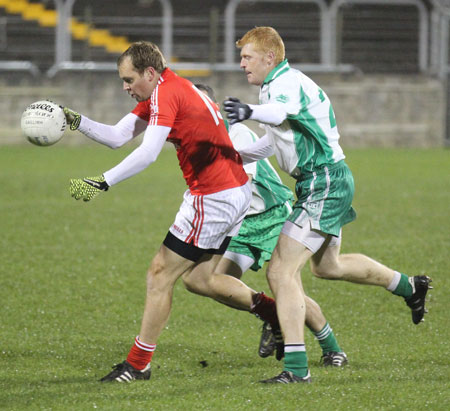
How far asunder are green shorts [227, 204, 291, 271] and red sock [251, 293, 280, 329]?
18.2 inches

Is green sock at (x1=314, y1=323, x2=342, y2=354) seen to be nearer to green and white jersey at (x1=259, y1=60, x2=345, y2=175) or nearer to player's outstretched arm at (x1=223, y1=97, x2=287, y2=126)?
green and white jersey at (x1=259, y1=60, x2=345, y2=175)

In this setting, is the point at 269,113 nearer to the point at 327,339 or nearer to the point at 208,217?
the point at 208,217

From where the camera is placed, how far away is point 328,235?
17.1ft

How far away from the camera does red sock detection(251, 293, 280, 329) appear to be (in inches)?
222

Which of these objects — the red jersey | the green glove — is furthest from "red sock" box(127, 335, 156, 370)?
the green glove

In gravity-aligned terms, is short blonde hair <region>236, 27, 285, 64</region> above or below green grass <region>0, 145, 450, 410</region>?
above

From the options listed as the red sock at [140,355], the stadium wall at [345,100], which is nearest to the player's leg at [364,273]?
the red sock at [140,355]

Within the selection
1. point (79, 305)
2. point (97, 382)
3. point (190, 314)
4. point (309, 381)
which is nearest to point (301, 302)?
point (309, 381)

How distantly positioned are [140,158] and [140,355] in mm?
1076

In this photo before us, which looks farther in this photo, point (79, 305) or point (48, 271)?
point (48, 271)

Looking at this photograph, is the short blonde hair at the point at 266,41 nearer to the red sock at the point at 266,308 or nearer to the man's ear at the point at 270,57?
the man's ear at the point at 270,57

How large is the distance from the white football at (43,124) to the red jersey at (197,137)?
580 millimetres

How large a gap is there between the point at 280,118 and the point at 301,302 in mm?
1018

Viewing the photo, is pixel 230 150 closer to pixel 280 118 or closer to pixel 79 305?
pixel 280 118
